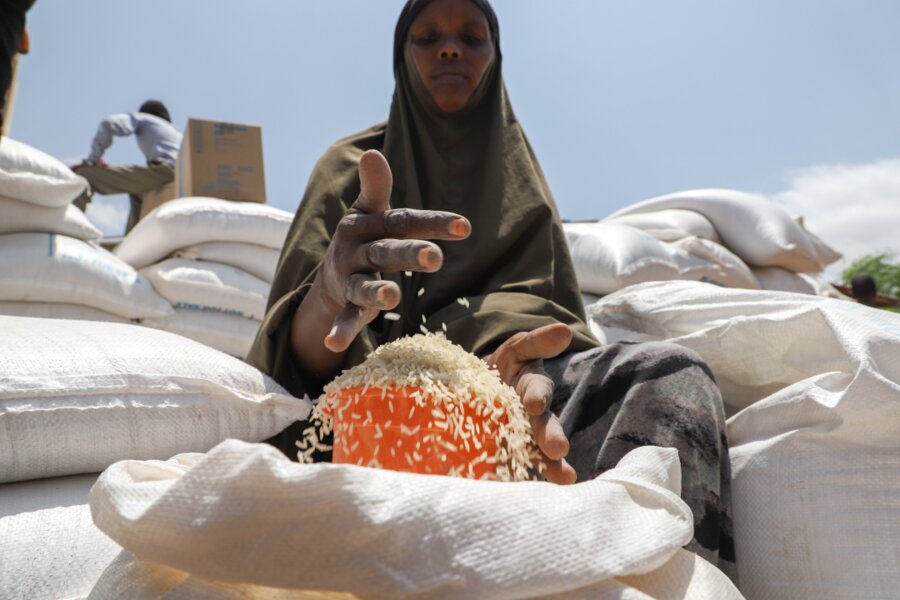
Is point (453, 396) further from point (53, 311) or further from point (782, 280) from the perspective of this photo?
point (782, 280)

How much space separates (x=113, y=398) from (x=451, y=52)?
2.83 feet

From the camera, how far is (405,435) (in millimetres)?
663

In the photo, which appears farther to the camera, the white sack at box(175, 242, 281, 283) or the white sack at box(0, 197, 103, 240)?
the white sack at box(175, 242, 281, 283)

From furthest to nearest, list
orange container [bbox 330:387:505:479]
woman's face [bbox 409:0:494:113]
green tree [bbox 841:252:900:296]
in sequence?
green tree [bbox 841:252:900:296]
woman's face [bbox 409:0:494:113]
orange container [bbox 330:387:505:479]

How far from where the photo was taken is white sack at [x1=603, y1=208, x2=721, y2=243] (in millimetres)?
3107

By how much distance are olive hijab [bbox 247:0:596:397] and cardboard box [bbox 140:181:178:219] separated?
9.52 ft

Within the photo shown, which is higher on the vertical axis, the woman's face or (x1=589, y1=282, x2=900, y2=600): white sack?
the woman's face

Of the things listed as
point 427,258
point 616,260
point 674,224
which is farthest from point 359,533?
point 674,224

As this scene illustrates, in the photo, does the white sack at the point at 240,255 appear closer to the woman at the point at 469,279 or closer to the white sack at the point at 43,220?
the white sack at the point at 43,220

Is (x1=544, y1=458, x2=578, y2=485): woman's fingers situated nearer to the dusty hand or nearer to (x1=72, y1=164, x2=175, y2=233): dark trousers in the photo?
the dusty hand

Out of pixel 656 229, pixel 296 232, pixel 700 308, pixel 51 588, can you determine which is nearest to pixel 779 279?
pixel 656 229

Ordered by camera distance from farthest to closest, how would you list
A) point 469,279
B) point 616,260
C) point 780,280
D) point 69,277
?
1. point 780,280
2. point 616,260
3. point 69,277
4. point 469,279

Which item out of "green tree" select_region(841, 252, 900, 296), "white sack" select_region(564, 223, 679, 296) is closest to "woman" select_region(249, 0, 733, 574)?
"white sack" select_region(564, 223, 679, 296)

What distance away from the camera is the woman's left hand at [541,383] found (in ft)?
2.51
